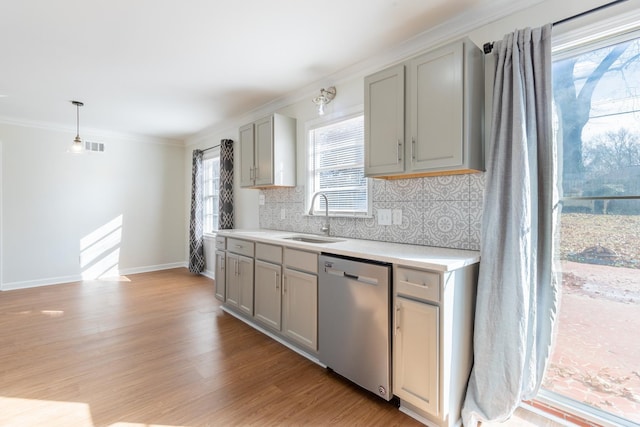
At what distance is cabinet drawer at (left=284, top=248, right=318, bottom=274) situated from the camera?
2394mm

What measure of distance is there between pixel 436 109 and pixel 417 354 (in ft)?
4.83

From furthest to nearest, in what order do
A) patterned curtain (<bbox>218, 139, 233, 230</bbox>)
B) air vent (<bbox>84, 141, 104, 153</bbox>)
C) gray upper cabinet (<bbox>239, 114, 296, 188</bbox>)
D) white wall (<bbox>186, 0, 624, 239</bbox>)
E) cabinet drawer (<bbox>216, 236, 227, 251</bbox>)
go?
air vent (<bbox>84, 141, 104, 153</bbox>) → patterned curtain (<bbox>218, 139, 233, 230</bbox>) → cabinet drawer (<bbox>216, 236, 227, 251</bbox>) → gray upper cabinet (<bbox>239, 114, 296, 188</bbox>) → white wall (<bbox>186, 0, 624, 239</bbox>)

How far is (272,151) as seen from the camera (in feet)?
11.4

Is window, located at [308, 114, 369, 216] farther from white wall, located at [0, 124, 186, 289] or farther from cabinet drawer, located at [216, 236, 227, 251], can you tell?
white wall, located at [0, 124, 186, 289]

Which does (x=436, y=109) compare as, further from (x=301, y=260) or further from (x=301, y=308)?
(x=301, y=308)

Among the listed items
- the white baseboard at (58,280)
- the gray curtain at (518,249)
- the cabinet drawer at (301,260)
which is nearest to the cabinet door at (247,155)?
the cabinet drawer at (301,260)

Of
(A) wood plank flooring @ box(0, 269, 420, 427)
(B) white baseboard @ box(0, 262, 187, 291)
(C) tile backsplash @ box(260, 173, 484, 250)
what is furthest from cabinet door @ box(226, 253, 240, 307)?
(B) white baseboard @ box(0, 262, 187, 291)

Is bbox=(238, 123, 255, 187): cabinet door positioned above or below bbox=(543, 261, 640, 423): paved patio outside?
above

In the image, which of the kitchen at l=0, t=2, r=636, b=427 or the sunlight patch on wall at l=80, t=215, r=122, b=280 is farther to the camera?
the sunlight patch on wall at l=80, t=215, r=122, b=280

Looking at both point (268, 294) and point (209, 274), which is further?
point (209, 274)

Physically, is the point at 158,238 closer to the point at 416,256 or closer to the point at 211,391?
the point at 211,391

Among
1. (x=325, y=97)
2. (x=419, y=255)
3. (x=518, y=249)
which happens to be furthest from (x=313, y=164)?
(x=518, y=249)

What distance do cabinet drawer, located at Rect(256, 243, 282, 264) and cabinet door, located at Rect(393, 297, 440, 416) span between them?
1.22 metres

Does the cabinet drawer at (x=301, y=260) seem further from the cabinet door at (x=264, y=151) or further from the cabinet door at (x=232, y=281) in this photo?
the cabinet door at (x=264, y=151)
